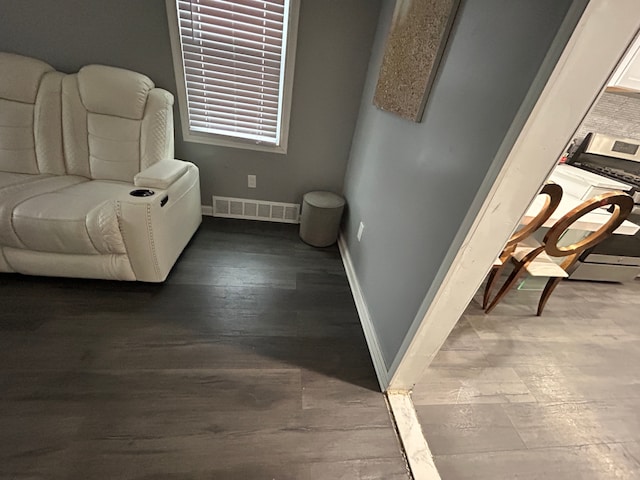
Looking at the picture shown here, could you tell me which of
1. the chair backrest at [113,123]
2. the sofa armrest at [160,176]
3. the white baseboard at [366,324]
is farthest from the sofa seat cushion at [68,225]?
the white baseboard at [366,324]

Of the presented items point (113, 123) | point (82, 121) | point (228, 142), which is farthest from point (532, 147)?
point (82, 121)

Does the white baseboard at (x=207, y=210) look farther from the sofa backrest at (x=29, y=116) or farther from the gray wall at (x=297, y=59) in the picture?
the sofa backrest at (x=29, y=116)

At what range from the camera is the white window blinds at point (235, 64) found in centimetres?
180

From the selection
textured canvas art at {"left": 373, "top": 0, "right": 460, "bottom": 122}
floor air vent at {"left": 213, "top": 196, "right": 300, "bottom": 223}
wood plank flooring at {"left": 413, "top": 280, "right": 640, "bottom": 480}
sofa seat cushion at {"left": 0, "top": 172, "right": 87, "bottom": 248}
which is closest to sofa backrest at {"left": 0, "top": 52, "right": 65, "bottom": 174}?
sofa seat cushion at {"left": 0, "top": 172, "right": 87, "bottom": 248}

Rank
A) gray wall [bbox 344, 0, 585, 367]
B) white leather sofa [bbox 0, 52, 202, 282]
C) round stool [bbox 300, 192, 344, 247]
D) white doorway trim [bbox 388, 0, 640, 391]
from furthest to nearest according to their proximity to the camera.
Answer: round stool [bbox 300, 192, 344, 247]
white leather sofa [bbox 0, 52, 202, 282]
gray wall [bbox 344, 0, 585, 367]
white doorway trim [bbox 388, 0, 640, 391]

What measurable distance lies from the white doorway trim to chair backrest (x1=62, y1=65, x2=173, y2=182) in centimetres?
191

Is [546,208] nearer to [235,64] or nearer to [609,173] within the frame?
[609,173]

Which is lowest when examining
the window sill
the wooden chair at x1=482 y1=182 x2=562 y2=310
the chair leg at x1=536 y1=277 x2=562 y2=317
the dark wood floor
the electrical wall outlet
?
the dark wood floor

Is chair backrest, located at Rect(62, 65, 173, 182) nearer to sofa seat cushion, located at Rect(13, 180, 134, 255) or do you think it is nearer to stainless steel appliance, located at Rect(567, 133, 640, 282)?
sofa seat cushion, located at Rect(13, 180, 134, 255)

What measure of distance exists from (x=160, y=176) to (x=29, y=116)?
3.43 ft

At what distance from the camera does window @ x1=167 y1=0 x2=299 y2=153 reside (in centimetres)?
180

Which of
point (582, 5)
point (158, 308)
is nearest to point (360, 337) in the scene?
point (158, 308)

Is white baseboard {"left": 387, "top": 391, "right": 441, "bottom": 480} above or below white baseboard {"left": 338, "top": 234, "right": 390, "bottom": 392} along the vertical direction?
below

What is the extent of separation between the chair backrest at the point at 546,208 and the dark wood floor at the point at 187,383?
39.9 inches
